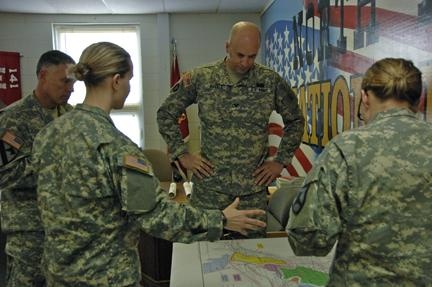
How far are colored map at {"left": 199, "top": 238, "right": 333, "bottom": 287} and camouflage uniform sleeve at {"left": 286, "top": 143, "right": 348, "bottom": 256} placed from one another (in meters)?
0.49

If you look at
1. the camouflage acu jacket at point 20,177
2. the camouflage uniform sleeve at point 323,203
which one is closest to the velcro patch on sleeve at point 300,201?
the camouflage uniform sleeve at point 323,203

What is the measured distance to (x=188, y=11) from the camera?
5293 millimetres

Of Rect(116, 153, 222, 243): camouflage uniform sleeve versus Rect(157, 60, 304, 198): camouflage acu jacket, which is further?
Rect(157, 60, 304, 198): camouflage acu jacket

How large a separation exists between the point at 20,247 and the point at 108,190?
2.93 ft

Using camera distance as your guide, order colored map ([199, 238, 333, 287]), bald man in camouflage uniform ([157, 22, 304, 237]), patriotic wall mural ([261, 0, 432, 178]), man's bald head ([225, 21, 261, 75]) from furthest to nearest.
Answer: bald man in camouflage uniform ([157, 22, 304, 237])
man's bald head ([225, 21, 261, 75])
patriotic wall mural ([261, 0, 432, 178])
colored map ([199, 238, 333, 287])

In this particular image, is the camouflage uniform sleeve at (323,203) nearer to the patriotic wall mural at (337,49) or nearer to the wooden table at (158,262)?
the patriotic wall mural at (337,49)

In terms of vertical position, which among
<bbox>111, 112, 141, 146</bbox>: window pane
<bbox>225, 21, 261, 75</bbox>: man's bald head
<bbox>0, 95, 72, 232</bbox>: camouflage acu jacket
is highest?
<bbox>225, 21, 261, 75</bbox>: man's bald head

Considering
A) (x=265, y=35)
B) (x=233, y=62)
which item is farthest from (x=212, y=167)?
(x=265, y=35)

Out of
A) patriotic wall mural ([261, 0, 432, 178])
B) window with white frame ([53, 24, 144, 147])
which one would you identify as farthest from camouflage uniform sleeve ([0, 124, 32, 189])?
window with white frame ([53, 24, 144, 147])

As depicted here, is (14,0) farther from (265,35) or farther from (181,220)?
(181,220)

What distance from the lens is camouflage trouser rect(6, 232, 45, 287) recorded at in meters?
1.83

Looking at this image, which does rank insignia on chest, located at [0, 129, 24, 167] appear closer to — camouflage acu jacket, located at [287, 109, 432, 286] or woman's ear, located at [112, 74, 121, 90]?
woman's ear, located at [112, 74, 121, 90]

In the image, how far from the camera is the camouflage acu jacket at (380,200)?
104 centimetres

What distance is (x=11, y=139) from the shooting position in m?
1.79
